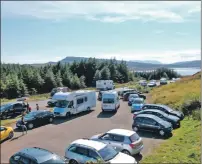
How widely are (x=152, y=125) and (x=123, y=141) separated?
4.17 m

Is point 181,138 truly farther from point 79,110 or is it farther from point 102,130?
point 79,110

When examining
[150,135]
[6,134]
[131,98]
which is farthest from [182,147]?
[131,98]

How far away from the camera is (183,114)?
71.9ft

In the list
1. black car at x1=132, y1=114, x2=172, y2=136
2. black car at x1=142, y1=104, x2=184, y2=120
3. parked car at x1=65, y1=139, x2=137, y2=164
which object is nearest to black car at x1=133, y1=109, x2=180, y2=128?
black car at x1=142, y1=104, x2=184, y2=120

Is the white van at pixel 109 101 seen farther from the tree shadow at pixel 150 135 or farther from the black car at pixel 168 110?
the tree shadow at pixel 150 135

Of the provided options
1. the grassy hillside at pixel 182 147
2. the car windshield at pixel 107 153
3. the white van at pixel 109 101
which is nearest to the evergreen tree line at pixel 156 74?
the grassy hillside at pixel 182 147

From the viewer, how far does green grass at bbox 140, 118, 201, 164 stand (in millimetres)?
11812

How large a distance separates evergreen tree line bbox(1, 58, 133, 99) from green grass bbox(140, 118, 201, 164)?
466 cm

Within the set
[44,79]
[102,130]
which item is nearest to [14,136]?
[102,130]

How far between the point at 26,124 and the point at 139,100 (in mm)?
11203

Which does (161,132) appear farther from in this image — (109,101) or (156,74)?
(109,101)

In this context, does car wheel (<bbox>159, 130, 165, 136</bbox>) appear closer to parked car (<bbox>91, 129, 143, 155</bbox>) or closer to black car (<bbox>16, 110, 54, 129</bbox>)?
parked car (<bbox>91, 129, 143, 155</bbox>)

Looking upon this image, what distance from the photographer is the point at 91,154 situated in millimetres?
11242

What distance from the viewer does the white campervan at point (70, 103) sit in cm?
2298
